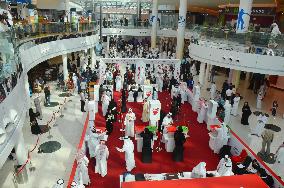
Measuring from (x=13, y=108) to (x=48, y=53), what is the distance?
10190 mm

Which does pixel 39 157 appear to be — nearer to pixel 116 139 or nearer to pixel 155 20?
pixel 116 139

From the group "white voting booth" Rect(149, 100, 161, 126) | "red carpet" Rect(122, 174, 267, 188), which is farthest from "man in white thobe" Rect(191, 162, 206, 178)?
"white voting booth" Rect(149, 100, 161, 126)

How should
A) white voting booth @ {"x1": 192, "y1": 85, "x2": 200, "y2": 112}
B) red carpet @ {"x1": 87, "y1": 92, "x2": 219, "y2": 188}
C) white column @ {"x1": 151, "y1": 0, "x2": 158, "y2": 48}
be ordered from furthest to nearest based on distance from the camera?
white column @ {"x1": 151, "y1": 0, "x2": 158, "y2": 48}, white voting booth @ {"x1": 192, "y1": 85, "x2": 200, "y2": 112}, red carpet @ {"x1": 87, "y1": 92, "x2": 219, "y2": 188}

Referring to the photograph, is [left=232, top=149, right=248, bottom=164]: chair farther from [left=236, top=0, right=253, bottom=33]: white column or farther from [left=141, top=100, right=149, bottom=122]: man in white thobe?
[left=236, top=0, right=253, bottom=33]: white column

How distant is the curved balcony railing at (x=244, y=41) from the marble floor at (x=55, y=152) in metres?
8.69

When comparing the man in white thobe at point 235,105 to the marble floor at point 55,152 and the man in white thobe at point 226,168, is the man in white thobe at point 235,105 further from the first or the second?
the marble floor at point 55,152

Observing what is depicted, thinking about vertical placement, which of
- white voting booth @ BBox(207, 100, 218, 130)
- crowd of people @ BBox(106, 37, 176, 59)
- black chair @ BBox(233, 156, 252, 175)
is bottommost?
black chair @ BBox(233, 156, 252, 175)

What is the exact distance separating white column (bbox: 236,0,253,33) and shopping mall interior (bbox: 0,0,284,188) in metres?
0.05

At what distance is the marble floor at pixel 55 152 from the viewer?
28.5 ft

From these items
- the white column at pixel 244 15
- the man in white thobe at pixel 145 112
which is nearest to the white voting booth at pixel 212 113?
the man in white thobe at pixel 145 112

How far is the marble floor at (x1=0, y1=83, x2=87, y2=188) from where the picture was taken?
8.67 metres

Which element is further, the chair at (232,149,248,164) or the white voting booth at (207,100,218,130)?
the white voting booth at (207,100,218,130)

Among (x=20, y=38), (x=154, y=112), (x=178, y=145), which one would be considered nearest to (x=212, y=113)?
Answer: (x=154, y=112)

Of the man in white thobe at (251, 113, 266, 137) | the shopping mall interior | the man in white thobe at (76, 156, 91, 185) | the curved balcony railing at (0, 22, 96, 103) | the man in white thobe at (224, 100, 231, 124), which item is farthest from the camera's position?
the man in white thobe at (224, 100, 231, 124)
